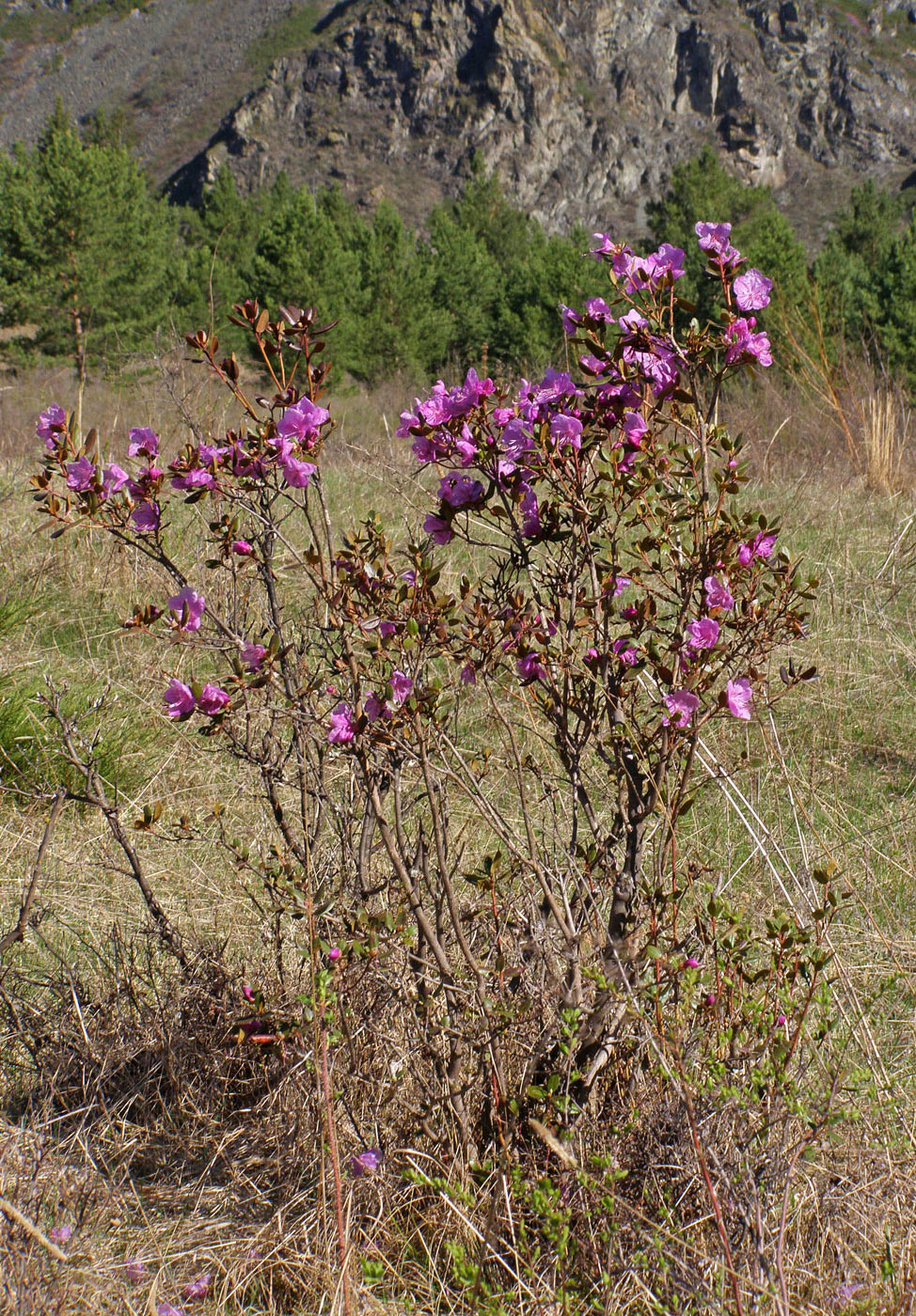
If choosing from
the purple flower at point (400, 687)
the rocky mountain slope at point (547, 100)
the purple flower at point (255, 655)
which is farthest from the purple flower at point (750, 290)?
the rocky mountain slope at point (547, 100)

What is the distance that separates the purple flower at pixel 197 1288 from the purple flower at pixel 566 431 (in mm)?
1103

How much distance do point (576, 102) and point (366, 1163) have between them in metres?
88.7

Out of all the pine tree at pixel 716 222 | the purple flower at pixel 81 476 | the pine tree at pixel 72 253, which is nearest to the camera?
the purple flower at pixel 81 476

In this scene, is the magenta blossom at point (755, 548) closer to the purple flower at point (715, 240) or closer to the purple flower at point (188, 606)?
the purple flower at point (715, 240)

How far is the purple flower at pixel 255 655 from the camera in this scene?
1.19m

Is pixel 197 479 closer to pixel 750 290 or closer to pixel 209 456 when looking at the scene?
pixel 209 456

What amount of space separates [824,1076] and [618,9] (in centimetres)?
9821

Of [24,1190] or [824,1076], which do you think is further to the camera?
[824,1076]

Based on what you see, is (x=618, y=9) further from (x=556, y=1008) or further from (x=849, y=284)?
(x=556, y=1008)

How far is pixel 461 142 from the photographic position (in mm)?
73750

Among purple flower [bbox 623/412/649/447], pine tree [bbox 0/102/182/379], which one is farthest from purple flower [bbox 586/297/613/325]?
pine tree [bbox 0/102/182/379]

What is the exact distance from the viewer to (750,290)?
3.90 ft

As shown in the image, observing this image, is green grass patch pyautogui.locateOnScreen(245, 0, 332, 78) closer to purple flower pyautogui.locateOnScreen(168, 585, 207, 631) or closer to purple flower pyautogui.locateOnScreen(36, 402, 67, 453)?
purple flower pyautogui.locateOnScreen(36, 402, 67, 453)

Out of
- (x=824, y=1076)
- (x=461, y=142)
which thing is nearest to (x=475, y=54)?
(x=461, y=142)
